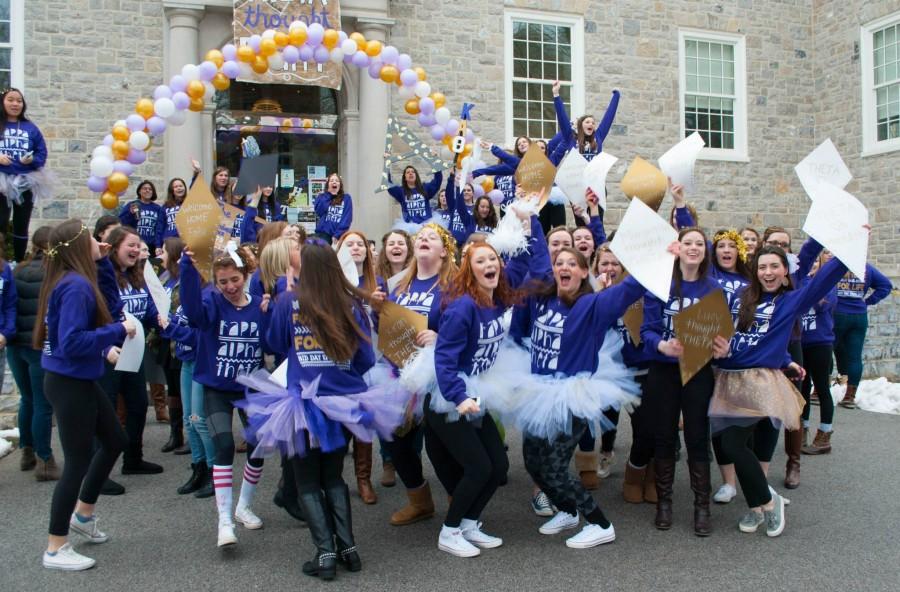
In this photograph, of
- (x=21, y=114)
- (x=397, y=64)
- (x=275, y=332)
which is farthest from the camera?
(x=397, y=64)

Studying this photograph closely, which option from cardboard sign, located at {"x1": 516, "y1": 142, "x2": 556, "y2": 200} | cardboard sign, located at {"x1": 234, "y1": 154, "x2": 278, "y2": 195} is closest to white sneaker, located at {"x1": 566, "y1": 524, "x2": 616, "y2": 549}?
cardboard sign, located at {"x1": 516, "y1": 142, "x2": 556, "y2": 200}

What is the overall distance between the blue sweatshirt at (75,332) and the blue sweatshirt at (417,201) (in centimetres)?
721

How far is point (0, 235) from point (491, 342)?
19.4 ft

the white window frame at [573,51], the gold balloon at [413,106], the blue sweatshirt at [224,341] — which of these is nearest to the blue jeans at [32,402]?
the blue sweatshirt at [224,341]

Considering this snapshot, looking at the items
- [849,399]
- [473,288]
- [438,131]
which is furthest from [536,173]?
[849,399]

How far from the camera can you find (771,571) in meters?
3.99

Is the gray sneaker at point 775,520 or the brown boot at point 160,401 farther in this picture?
the brown boot at point 160,401

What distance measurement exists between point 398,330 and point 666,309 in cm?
169

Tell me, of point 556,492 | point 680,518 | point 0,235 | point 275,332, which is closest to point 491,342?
point 556,492

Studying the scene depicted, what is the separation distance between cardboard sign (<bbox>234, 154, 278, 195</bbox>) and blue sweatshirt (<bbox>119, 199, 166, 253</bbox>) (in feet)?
11.7

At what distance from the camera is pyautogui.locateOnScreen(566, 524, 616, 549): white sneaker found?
435 cm

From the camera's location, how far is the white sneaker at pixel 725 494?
17.1ft

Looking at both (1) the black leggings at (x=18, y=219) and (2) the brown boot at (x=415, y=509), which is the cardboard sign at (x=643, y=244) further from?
(1) the black leggings at (x=18, y=219)

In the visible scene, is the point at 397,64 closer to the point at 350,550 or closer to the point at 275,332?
the point at 275,332
